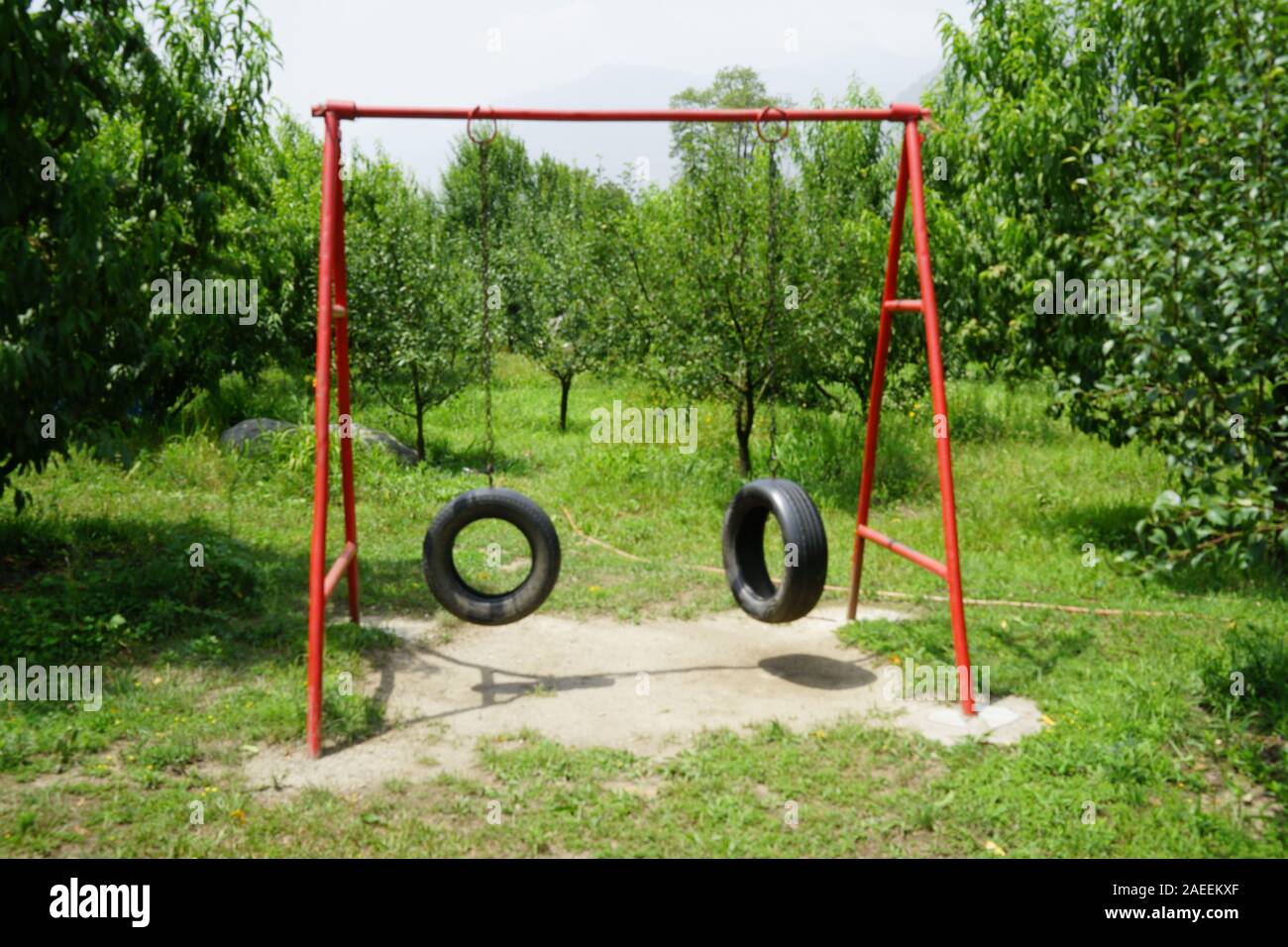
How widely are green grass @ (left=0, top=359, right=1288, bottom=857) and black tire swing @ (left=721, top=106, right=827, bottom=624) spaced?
0.77m

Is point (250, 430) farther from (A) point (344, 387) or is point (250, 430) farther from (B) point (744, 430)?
(A) point (344, 387)

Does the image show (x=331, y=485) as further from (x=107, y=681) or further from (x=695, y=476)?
(x=107, y=681)

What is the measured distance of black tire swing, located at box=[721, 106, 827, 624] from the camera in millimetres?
5770

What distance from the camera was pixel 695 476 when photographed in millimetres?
12031

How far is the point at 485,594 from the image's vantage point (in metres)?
6.08

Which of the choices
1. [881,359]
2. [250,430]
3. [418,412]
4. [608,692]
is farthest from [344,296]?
[418,412]

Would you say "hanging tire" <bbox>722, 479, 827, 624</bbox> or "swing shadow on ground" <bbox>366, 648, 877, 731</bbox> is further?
"swing shadow on ground" <bbox>366, 648, 877, 731</bbox>

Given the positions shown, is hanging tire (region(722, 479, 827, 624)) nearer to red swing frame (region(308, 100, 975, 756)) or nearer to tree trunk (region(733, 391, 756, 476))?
red swing frame (region(308, 100, 975, 756))

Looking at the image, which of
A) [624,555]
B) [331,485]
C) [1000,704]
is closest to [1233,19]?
[1000,704]

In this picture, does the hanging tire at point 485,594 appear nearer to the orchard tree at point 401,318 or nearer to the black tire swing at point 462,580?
the black tire swing at point 462,580

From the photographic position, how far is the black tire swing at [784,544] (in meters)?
5.77

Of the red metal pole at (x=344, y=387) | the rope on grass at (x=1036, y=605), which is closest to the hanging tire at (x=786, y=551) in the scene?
the rope on grass at (x=1036, y=605)

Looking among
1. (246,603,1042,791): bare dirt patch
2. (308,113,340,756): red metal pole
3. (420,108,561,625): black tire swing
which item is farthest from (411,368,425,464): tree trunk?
(308,113,340,756): red metal pole
